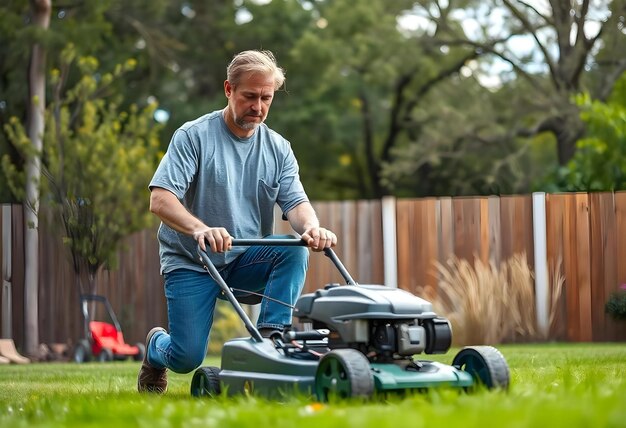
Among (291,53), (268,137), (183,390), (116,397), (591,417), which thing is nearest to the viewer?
(591,417)

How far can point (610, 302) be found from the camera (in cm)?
1155

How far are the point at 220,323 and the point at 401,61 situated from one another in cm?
1205

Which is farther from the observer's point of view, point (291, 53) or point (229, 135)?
point (291, 53)

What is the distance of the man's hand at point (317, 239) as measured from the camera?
4698mm

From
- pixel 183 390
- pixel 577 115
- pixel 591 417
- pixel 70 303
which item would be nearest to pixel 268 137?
pixel 183 390

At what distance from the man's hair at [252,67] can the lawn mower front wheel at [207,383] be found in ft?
4.24

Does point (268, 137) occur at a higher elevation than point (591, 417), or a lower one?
higher

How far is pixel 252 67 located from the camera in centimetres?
489

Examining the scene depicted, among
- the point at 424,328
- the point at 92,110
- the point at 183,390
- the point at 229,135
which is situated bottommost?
the point at 183,390

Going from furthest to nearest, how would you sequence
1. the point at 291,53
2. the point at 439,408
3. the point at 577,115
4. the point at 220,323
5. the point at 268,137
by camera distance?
the point at 291,53 < the point at 577,115 < the point at 220,323 < the point at 268,137 < the point at 439,408

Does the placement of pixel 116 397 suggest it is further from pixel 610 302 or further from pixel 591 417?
pixel 610 302

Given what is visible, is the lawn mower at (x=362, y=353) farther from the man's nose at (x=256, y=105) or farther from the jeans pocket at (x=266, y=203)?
the man's nose at (x=256, y=105)

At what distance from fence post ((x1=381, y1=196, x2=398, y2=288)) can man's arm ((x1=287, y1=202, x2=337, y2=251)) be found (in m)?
7.19

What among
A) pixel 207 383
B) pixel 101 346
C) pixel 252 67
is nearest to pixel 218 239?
pixel 207 383
